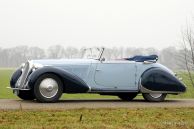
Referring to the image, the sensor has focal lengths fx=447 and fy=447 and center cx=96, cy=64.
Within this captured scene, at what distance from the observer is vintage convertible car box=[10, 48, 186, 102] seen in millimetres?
10703

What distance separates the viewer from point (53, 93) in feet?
35.3

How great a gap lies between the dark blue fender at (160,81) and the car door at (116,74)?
34 centimetres

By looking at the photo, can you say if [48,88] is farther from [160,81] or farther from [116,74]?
[160,81]

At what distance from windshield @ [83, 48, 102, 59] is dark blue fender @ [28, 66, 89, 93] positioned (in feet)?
3.75

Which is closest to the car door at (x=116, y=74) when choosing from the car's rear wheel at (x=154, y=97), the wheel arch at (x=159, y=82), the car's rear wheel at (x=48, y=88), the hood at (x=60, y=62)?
the wheel arch at (x=159, y=82)

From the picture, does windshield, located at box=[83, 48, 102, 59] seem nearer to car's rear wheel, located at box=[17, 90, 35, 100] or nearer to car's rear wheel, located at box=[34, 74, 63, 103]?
car's rear wheel, located at box=[34, 74, 63, 103]

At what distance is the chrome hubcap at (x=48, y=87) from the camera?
10648 mm

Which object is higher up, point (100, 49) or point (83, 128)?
point (100, 49)

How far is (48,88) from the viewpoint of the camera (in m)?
10.7

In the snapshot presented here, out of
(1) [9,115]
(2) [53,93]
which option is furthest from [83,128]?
(2) [53,93]

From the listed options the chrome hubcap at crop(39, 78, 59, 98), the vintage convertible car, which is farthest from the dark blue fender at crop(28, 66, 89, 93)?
the chrome hubcap at crop(39, 78, 59, 98)

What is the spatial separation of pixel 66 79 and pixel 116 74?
1.40 m

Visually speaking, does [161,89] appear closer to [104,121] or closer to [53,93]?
[53,93]

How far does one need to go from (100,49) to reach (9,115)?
4.62 m
